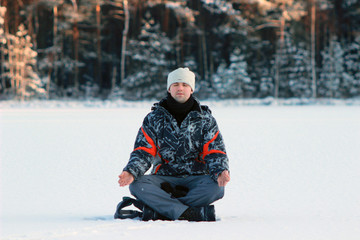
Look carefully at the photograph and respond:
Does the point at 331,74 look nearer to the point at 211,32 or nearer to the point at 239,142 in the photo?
the point at 211,32

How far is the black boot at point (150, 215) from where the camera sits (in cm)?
282

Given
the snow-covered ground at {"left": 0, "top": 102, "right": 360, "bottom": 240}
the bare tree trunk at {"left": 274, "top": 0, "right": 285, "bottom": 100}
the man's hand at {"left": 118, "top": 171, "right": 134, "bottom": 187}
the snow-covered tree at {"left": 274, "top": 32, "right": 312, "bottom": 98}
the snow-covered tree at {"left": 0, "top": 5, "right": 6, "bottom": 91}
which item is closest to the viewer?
the snow-covered ground at {"left": 0, "top": 102, "right": 360, "bottom": 240}

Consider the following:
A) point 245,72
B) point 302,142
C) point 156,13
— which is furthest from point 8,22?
point 302,142

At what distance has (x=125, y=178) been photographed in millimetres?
2770

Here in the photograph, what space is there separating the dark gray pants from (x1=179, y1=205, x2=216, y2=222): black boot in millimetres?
43

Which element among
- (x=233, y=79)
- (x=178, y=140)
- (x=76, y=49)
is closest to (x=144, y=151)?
(x=178, y=140)

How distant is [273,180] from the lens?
4.39 m

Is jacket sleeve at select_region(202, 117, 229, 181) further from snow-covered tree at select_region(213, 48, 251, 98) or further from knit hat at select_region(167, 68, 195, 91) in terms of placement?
snow-covered tree at select_region(213, 48, 251, 98)

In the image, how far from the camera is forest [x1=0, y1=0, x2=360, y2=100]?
894 inches

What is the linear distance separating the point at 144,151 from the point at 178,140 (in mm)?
236

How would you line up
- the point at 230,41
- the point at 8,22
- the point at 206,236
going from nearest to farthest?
the point at 206,236, the point at 8,22, the point at 230,41

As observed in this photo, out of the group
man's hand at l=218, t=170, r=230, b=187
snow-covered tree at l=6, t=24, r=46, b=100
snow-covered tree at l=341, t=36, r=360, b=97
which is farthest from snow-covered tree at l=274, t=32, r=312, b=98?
man's hand at l=218, t=170, r=230, b=187

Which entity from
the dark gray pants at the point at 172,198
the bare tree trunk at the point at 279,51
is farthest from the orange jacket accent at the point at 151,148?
the bare tree trunk at the point at 279,51

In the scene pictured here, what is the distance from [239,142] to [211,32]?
749 inches
